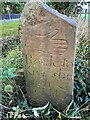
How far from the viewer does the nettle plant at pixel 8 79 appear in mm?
1837

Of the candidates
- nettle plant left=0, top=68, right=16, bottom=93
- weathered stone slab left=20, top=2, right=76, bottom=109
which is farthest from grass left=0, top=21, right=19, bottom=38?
weathered stone slab left=20, top=2, right=76, bottom=109

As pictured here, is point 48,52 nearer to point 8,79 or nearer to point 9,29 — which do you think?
point 8,79

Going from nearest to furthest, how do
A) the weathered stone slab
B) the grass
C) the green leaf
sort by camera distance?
the weathered stone slab → the green leaf → the grass

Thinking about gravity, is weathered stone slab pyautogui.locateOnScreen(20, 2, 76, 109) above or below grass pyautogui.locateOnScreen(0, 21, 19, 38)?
above

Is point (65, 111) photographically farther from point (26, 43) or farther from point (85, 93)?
point (26, 43)

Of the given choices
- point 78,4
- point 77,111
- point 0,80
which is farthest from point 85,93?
point 78,4

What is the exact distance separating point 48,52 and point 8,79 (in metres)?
0.51

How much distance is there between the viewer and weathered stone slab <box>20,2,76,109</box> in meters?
1.55

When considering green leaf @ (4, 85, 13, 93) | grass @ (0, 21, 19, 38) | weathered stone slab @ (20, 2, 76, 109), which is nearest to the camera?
weathered stone slab @ (20, 2, 76, 109)

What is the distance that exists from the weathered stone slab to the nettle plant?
0.47 feet

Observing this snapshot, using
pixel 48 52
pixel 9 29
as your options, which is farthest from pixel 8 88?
pixel 9 29

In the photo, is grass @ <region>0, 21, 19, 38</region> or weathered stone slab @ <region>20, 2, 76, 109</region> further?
grass @ <region>0, 21, 19, 38</region>

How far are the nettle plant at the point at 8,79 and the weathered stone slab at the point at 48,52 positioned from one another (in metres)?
0.14

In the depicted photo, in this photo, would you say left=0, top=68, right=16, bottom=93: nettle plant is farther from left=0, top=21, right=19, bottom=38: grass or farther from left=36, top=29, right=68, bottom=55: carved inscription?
left=0, top=21, right=19, bottom=38: grass
